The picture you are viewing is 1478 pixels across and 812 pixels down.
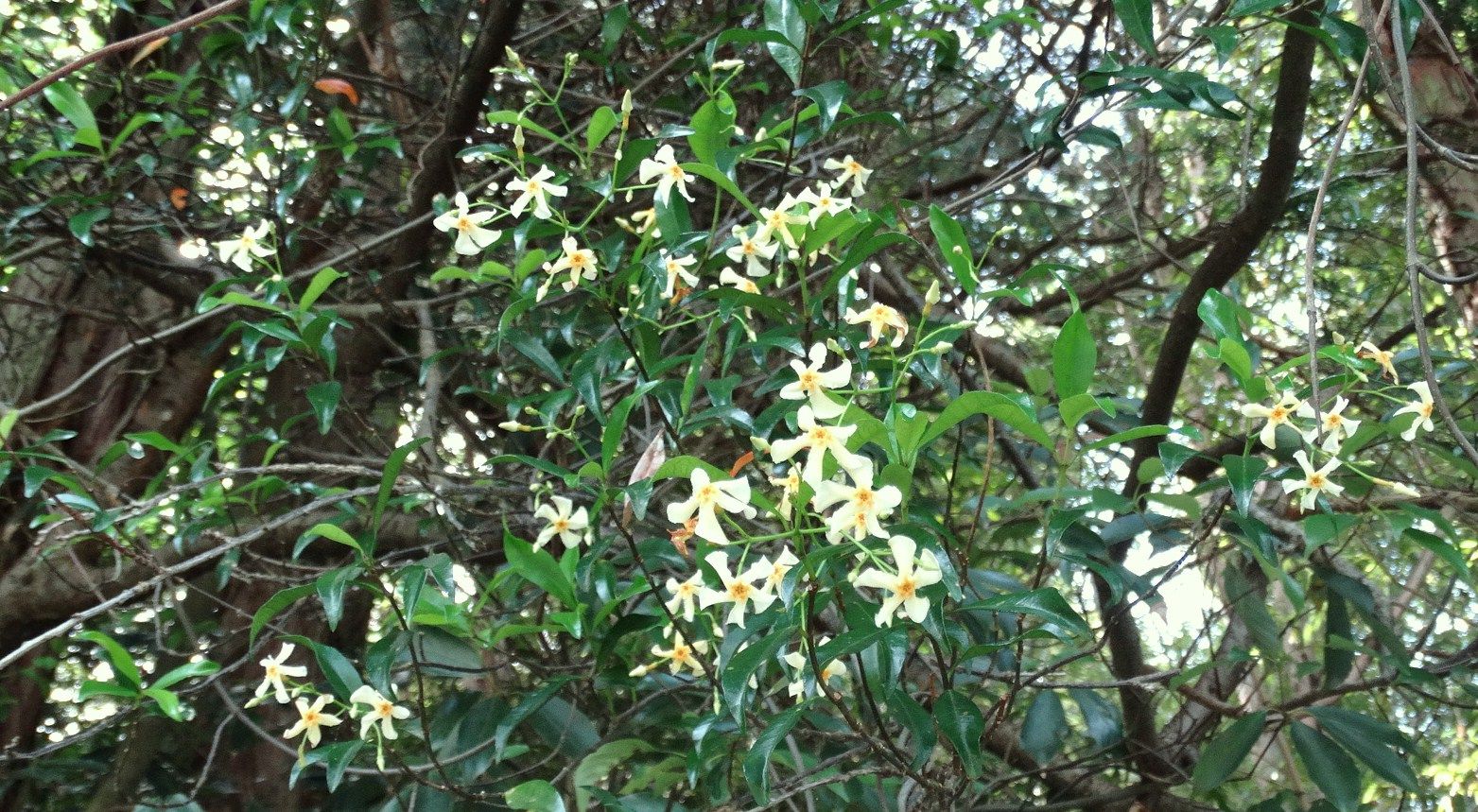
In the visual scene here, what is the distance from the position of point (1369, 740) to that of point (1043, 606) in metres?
0.71

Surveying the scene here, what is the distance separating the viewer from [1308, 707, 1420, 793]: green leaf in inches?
54.7

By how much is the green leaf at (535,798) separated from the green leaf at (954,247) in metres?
0.65

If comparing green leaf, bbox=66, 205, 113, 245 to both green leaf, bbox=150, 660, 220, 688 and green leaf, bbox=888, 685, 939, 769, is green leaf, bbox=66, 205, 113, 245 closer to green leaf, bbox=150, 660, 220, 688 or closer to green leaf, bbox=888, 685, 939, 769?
green leaf, bbox=150, 660, 220, 688

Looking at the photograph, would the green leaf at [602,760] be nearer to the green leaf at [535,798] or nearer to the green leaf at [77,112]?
the green leaf at [535,798]

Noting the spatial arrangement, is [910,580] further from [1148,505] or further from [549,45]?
[549,45]

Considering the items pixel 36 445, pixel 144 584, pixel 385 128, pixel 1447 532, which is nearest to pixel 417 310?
Answer: pixel 385 128

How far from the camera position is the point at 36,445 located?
1749 millimetres

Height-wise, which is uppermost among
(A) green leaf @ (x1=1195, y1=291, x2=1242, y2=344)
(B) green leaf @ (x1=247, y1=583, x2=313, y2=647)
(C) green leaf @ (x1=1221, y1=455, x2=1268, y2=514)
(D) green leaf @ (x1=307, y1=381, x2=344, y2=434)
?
(A) green leaf @ (x1=1195, y1=291, x2=1242, y2=344)

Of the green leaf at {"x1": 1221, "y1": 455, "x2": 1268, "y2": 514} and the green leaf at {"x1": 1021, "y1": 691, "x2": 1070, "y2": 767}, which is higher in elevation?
the green leaf at {"x1": 1221, "y1": 455, "x2": 1268, "y2": 514}

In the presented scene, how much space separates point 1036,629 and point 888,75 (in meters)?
1.62

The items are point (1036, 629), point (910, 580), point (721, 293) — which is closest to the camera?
point (910, 580)

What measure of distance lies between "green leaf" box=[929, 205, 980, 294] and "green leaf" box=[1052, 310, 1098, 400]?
0.34ft

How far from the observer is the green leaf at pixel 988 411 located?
0.91 m

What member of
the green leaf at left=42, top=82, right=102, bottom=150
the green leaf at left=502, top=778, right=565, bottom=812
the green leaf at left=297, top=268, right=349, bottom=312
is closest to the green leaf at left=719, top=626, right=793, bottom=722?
the green leaf at left=502, top=778, right=565, bottom=812
